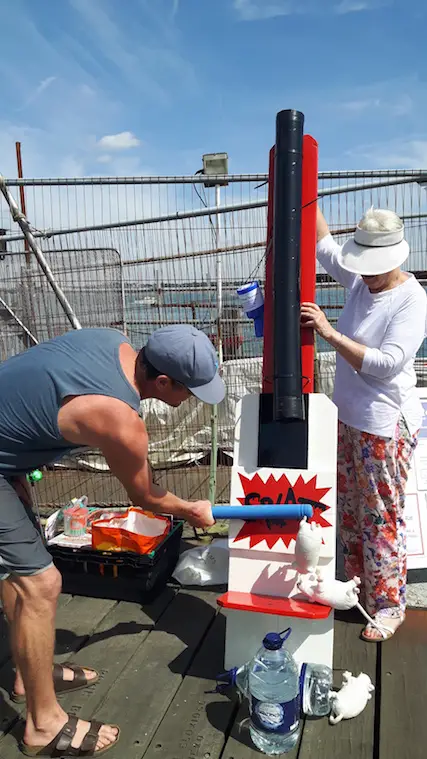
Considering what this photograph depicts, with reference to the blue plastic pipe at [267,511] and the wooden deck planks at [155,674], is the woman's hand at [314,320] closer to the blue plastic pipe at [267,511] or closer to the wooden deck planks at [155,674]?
the blue plastic pipe at [267,511]

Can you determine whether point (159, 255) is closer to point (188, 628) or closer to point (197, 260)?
point (197, 260)

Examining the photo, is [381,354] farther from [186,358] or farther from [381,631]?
[381,631]

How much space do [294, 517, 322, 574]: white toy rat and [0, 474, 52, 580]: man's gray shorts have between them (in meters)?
0.90

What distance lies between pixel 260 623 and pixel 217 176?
245 centimetres

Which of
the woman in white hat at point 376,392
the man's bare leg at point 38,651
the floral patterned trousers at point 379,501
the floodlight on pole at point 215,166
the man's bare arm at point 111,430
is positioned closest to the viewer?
the man's bare arm at point 111,430

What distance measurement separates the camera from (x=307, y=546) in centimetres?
211

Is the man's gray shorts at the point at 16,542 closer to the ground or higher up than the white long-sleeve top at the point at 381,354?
closer to the ground

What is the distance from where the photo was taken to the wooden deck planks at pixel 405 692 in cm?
198

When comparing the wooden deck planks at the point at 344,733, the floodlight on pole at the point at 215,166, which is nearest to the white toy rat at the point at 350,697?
the wooden deck planks at the point at 344,733

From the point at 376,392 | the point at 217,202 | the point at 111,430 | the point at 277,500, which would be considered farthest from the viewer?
the point at 217,202

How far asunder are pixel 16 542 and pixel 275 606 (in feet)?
3.23

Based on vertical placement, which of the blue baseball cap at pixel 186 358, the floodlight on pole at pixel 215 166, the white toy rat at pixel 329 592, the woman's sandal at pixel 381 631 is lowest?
the woman's sandal at pixel 381 631

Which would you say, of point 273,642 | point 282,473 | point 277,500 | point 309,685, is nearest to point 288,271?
point 282,473

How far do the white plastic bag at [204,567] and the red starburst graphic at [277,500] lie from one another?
94 centimetres
